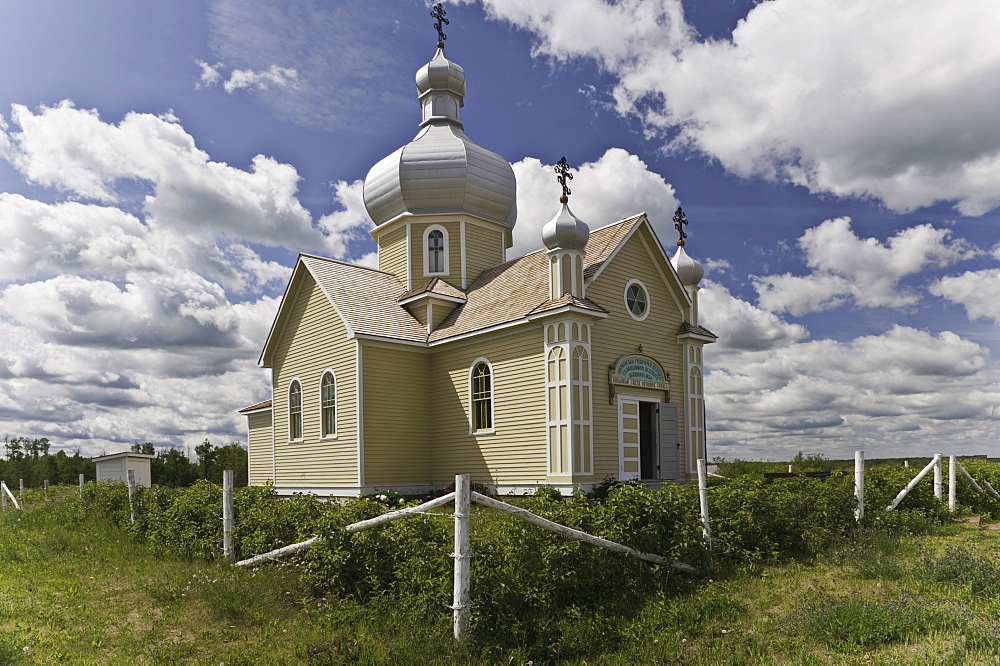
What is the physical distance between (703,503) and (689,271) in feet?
38.6

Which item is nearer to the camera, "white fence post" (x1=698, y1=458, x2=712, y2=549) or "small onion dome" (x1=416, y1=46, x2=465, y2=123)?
"white fence post" (x1=698, y1=458, x2=712, y2=549)

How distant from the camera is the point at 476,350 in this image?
18.9 m

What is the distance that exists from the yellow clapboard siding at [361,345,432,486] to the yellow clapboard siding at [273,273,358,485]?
440mm

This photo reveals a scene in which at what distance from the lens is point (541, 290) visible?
18.3 metres

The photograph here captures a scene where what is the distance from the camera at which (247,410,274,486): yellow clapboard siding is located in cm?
2481

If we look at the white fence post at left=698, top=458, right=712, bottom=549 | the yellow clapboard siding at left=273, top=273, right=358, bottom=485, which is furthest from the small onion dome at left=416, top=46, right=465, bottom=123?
the white fence post at left=698, top=458, right=712, bottom=549

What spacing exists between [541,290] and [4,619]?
12894mm

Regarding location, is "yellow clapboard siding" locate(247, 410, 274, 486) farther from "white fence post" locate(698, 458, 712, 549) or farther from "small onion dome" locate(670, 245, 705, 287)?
"white fence post" locate(698, 458, 712, 549)

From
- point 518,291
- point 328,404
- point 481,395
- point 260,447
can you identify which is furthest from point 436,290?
point 260,447

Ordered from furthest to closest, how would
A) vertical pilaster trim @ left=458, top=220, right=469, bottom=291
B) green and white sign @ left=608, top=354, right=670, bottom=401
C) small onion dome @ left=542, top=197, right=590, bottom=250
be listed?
vertical pilaster trim @ left=458, top=220, right=469, bottom=291 → green and white sign @ left=608, top=354, right=670, bottom=401 → small onion dome @ left=542, top=197, right=590, bottom=250

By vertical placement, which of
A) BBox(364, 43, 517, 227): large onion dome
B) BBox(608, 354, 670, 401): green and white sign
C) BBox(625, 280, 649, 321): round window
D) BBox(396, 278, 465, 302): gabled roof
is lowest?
BBox(608, 354, 670, 401): green and white sign

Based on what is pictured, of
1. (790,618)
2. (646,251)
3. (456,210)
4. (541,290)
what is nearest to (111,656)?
(790,618)

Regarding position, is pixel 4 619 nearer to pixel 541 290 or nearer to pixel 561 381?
pixel 561 381

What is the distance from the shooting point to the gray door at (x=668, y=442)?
61.9 feet
